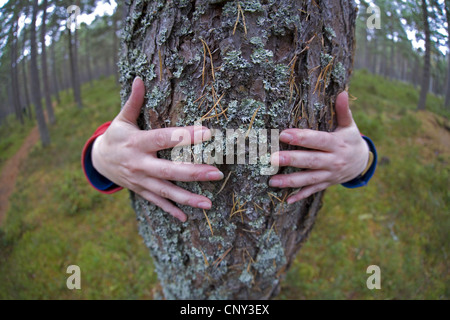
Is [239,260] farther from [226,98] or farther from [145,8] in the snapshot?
[145,8]

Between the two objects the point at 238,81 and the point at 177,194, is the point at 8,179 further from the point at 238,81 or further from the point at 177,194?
the point at 238,81

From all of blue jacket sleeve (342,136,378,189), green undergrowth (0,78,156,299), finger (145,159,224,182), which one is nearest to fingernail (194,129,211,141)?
finger (145,159,224,182)

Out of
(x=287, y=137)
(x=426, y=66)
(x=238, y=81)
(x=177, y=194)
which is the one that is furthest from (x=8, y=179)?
(x=426, y=66)

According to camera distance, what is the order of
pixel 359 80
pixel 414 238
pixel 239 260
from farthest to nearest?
pixel 359 80 → pixel 414 238 → pixel 239 260

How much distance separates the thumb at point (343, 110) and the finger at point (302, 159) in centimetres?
27

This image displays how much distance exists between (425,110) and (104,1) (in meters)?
4.71

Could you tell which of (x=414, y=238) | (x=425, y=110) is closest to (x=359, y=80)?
(x=425, y=110)

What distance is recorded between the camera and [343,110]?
111cm

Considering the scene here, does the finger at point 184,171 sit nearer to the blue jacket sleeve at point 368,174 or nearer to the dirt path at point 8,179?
the blue jacket sleeve at point 368,174

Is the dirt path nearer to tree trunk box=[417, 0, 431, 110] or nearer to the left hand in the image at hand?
the left hand

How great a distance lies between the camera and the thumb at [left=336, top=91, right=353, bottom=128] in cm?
110

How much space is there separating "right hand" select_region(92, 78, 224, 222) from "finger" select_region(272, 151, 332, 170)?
0.29 m

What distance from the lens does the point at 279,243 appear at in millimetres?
1310

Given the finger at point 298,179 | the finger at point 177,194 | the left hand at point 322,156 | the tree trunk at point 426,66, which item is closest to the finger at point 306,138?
the left hand at point 322,156
